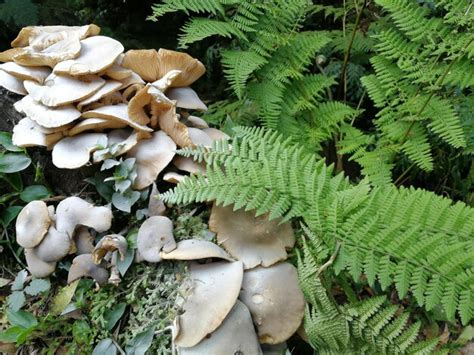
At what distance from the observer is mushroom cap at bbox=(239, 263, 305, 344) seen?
6.43ft

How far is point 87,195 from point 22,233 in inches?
15.0

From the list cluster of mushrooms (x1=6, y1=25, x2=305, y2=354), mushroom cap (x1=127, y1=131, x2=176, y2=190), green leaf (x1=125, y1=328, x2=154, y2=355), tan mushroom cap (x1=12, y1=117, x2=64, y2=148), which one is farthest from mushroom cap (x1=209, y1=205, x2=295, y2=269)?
tan mushroom cap (x1=12, y1=117, x2=64, y2=148)

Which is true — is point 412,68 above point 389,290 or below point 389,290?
above

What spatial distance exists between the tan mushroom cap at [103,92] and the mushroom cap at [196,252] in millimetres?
846

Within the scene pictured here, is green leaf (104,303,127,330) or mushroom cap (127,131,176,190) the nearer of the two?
green leaf (104,303,127,330)

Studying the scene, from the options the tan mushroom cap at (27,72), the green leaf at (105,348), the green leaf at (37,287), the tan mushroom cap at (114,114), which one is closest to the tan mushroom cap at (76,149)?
the tan mushroom cap at (114,114)

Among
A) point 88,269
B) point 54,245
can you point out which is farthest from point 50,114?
point 88,269

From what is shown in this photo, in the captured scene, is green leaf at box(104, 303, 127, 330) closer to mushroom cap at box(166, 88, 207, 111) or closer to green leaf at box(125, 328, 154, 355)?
green leaf at box(125, 328, 154, 355)

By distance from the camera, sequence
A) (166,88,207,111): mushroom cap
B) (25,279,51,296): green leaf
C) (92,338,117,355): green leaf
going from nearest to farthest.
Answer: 1. (92,338,117,355): green leaf
2. (25,279,51,296): green leaf
3. (166,88,207,111): mushroom cap

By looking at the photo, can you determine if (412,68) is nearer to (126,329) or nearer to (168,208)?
(168,208)

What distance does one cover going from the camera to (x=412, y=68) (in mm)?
2576

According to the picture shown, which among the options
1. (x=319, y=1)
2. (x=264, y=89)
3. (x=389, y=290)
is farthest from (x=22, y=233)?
(x=319, y=1)

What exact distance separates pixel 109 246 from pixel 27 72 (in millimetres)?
1048

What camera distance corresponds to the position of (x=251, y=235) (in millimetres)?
2107
